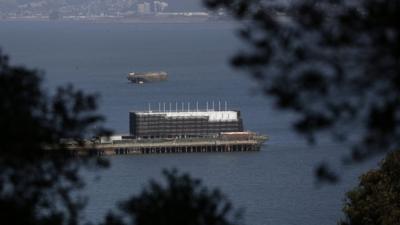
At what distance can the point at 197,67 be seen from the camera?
88500mm

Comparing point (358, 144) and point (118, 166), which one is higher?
point (358, 144)

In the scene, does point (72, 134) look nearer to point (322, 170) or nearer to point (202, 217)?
point (202, 217)

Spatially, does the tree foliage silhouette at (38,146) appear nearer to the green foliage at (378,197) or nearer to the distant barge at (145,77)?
the green foliage at (378,197)

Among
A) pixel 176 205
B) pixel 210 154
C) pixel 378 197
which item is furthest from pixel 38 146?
pixel 210 154

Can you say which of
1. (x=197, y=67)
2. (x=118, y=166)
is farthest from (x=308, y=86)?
(x=197, y=67)

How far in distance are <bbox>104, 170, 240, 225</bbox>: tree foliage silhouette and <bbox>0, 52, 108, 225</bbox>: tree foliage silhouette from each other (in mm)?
301

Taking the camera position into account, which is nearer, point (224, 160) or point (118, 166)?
point (118, 166)

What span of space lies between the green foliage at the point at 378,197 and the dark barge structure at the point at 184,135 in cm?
2352

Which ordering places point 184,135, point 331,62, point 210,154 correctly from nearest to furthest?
point 331,62, point 210,154, point 184,135

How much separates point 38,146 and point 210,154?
121 feet

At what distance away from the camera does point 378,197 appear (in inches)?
708

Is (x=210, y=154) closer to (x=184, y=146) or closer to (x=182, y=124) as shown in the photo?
(x=184, y=146)

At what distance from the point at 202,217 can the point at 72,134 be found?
0.85m

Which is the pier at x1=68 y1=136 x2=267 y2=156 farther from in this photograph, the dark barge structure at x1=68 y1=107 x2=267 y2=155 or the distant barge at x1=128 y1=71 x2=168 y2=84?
the distant barge at x1=128 y1=71 x2=168 y2=84
